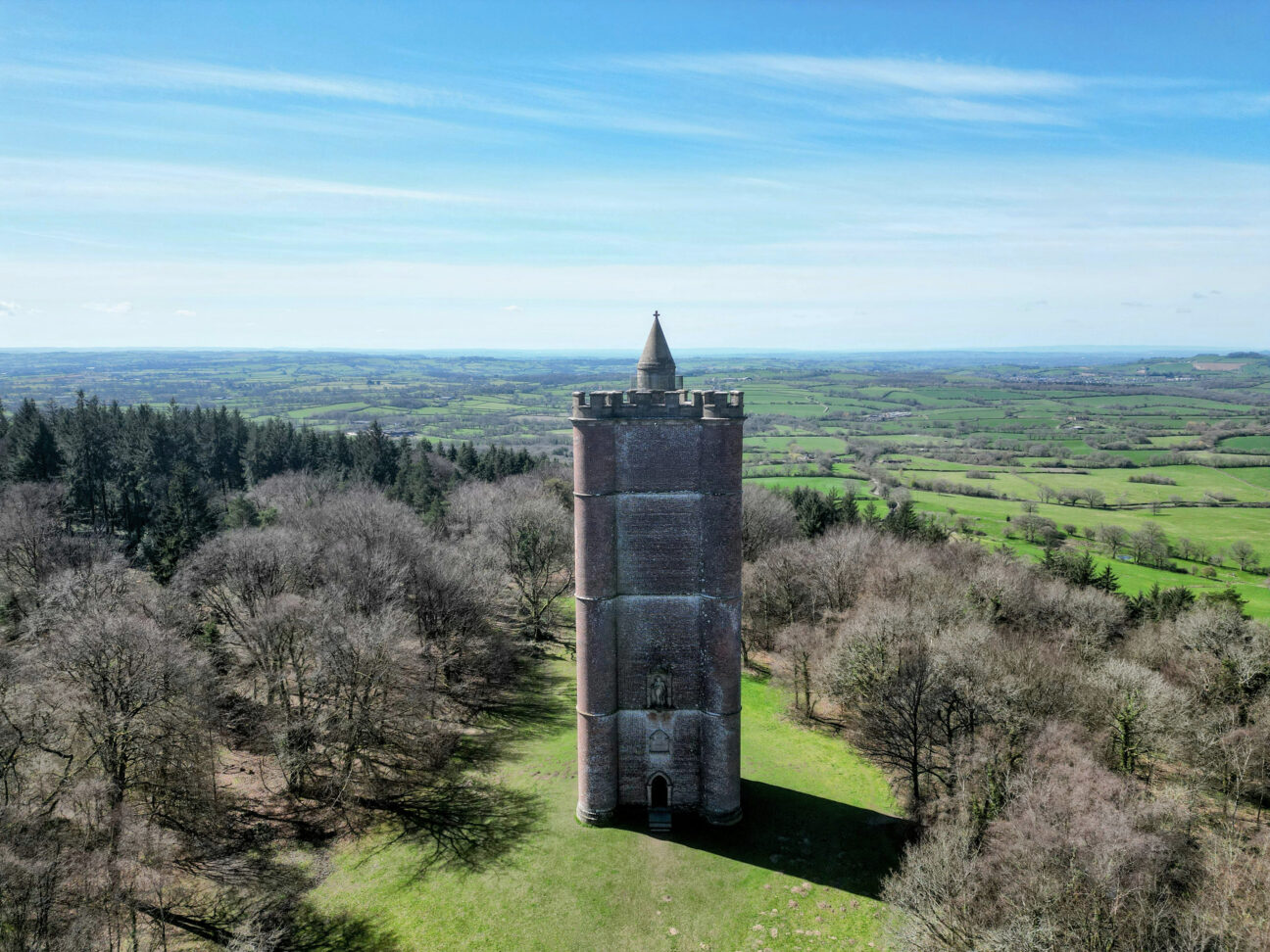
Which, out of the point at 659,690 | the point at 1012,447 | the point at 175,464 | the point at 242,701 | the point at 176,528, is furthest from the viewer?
the point at 1012,447

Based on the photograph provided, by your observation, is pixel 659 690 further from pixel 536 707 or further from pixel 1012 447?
pixel 1012 447

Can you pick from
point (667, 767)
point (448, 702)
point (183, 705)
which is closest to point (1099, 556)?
point (667, 767)

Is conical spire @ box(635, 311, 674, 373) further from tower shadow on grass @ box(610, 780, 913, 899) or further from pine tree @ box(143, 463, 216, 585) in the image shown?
pine tree @ box(143, 463, 216, 585)

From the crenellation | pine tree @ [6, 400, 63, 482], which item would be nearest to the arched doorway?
the crenellation

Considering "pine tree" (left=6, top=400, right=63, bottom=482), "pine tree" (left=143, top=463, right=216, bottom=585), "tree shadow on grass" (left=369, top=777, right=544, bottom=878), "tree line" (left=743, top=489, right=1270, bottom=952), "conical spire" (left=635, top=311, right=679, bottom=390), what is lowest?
"tree shadow on grass" (left=369, top=777, right=544, bottom=878)

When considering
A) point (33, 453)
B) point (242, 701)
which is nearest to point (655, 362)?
point (242, 701)

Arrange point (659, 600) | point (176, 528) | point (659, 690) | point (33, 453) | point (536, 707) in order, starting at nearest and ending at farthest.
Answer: point (659, 600) → point (659, 690) → point (536, 707) → point (176, 528) → point (33, 453)
